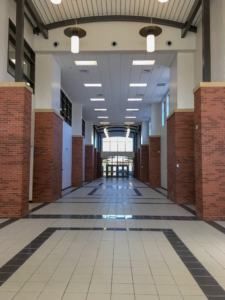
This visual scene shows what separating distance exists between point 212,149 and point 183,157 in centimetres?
254

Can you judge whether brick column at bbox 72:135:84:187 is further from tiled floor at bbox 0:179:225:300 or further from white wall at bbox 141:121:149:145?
tiled floor at bbox 0:179:225:300

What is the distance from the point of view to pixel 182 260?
144 inches

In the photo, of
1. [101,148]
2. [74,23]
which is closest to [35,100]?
[74,23]

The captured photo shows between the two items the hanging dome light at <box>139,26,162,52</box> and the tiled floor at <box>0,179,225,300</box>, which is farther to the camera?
the hanging dome light at <box>139,26,162,52</box>

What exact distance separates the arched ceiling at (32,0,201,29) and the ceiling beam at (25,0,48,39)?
0.57ft

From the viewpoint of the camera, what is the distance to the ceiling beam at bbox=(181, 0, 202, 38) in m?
7.51

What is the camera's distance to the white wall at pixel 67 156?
563 inches

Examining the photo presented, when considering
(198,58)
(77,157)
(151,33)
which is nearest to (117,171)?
(77,157)

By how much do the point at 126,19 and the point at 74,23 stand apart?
191 cm

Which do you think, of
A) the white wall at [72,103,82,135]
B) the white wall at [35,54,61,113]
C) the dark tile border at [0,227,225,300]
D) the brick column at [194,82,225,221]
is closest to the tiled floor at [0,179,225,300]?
the dark tile border at [0,227,225,300]

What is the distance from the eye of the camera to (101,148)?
36125 millimetres

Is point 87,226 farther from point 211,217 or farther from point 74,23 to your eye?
point 74,23

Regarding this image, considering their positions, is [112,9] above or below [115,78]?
above

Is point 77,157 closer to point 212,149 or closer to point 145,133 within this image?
point 145,133
